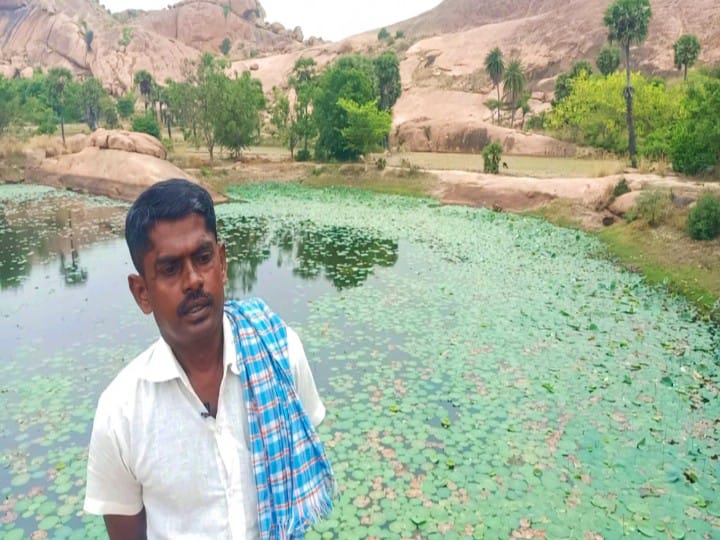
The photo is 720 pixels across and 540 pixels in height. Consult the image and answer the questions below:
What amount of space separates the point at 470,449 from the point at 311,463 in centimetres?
373

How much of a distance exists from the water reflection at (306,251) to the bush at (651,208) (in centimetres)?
606

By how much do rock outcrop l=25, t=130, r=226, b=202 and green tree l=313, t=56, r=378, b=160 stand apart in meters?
7.94

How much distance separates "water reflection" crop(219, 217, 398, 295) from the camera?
38.6ft

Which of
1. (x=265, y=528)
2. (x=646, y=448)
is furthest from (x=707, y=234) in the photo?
(x=265, y=528)

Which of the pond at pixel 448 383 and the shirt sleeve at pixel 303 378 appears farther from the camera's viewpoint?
the pond at pixel 448 383

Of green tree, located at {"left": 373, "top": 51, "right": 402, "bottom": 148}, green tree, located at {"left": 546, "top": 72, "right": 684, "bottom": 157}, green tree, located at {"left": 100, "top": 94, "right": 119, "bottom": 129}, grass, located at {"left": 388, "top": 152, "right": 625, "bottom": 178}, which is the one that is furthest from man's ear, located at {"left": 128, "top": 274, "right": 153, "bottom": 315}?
green tree, located at {"left": 100, "top": 94, "right": 119, "bottom": 129}

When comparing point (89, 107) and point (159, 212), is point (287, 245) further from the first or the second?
point (89, 107)

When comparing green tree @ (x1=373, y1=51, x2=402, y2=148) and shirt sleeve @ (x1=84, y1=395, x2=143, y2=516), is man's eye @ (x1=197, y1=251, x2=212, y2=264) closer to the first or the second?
shirt sleeve @ (x1=84, y1=395, x2=143, y2=516)

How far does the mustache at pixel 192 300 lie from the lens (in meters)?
1.63

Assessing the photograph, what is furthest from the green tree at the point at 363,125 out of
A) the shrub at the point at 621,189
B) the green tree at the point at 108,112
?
the green tree at the point at 108,112

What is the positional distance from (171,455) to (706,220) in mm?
12871

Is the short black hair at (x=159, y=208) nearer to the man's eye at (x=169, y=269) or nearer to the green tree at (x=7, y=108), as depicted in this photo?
the man's eye at (x=169, y=269)

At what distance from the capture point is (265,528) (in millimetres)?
1683

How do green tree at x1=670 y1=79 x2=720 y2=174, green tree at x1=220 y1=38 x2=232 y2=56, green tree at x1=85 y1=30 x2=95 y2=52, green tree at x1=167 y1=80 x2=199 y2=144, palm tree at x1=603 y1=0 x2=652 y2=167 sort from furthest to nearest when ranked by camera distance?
green tree at x1=220 y1=38 x2=232 y2=56 < green tree at x1=85 y1=30 x2=95 y2=52 < green tree at x1=167 y1=80 x2=199 y2=144 < palm tree at x1=603 y1=0 x2=652 y2=167 < green tree at x1=670 y1=79 x2=720 y2=174
